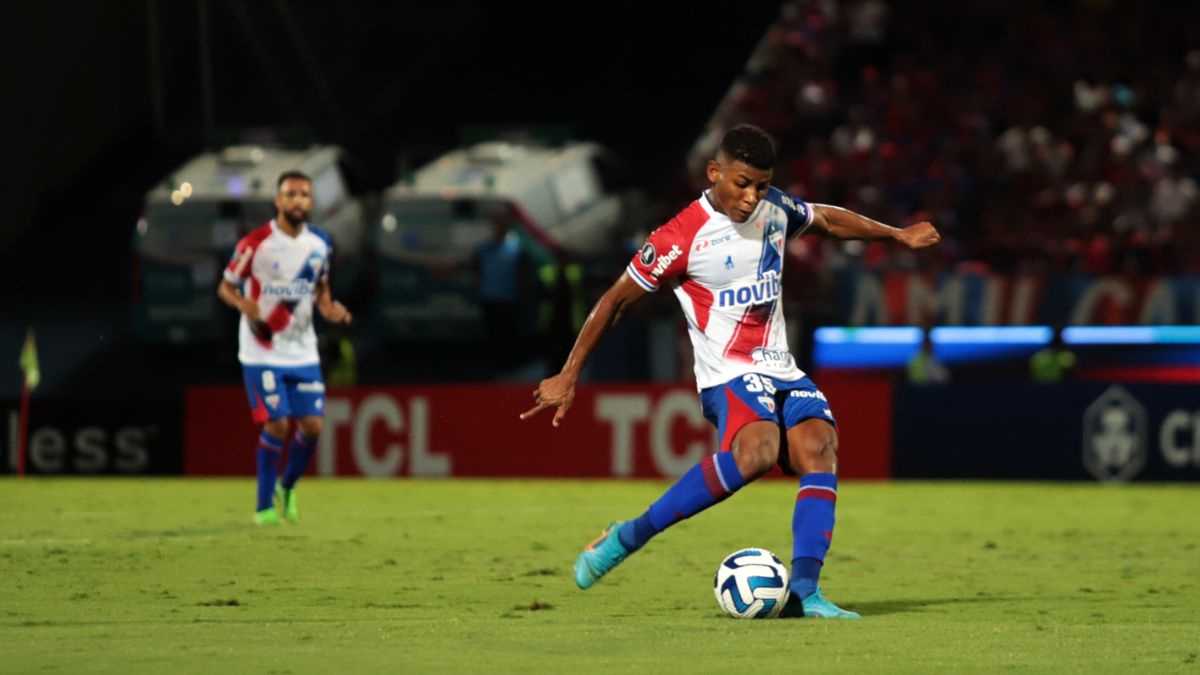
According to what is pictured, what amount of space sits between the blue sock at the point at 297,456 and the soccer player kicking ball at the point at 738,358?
591cm

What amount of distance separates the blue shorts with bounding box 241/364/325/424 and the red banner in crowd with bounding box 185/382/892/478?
6895mm

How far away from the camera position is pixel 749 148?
8.84 meters

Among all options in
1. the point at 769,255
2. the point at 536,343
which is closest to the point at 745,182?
the point at 769,255

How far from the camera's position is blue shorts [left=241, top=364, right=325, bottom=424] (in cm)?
1462

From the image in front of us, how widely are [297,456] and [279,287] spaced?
1241 millimetres

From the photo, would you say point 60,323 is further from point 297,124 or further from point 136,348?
point 297,124

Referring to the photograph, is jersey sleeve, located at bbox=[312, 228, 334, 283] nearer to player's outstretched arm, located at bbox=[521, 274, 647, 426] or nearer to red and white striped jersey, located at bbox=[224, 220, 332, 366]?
red and white striped jersey, located at bbox=[224, 220, 332, 366]

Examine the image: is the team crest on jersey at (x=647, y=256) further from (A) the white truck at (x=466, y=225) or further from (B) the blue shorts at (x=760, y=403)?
(A) the white truck at (x=466, y=225)

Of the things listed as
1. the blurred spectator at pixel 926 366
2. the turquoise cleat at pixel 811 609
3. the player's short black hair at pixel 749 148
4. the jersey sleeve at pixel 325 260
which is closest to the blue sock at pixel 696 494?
the turquoise cleat at pixel 811 609

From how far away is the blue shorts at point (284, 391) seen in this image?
48.0ft

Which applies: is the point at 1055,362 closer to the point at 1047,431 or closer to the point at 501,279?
the point at 1047,431

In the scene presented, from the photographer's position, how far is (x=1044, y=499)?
60.7ft

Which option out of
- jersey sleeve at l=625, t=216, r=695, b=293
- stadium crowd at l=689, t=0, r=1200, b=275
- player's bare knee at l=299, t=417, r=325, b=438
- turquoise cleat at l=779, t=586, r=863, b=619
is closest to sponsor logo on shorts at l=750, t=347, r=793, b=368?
jersey sleeve at l=625, t=216, r=695, b=293

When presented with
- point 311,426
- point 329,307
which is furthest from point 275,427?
point 329,307
